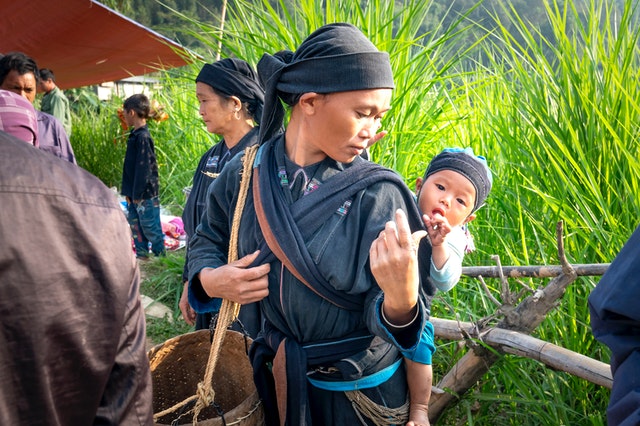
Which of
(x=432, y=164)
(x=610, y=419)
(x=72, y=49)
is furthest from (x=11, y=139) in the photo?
(x=72, y=49)

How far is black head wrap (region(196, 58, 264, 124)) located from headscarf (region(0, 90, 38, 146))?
98cm

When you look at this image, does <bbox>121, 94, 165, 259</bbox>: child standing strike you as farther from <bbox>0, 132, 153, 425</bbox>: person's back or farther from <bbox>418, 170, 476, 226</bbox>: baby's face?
<bbox>0, 132, 153, 425</bbox>: person's back

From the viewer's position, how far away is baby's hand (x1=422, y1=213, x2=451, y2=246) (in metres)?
1.59

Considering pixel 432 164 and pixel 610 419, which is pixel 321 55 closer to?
pixel 432 164

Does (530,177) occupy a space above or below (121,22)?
below

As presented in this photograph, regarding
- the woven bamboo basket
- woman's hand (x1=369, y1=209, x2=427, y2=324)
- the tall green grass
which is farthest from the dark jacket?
woman's hand (x1=369, y1=209, x2=427, y2=324)

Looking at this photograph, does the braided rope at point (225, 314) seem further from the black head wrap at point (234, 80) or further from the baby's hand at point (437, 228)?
the black head wrap at point (234, 80)

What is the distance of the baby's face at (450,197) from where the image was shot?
1.76m

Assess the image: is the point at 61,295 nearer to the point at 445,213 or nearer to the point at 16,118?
the point at 445,213

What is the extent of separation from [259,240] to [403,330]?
0.45m

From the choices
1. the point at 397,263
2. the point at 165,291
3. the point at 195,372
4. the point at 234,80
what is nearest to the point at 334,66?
the point at 397,263

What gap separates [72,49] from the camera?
29.8 ft

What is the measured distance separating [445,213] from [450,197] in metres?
0.05

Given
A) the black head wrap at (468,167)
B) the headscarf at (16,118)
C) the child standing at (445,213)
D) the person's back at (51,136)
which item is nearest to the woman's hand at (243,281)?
the child standing at (445,213)
